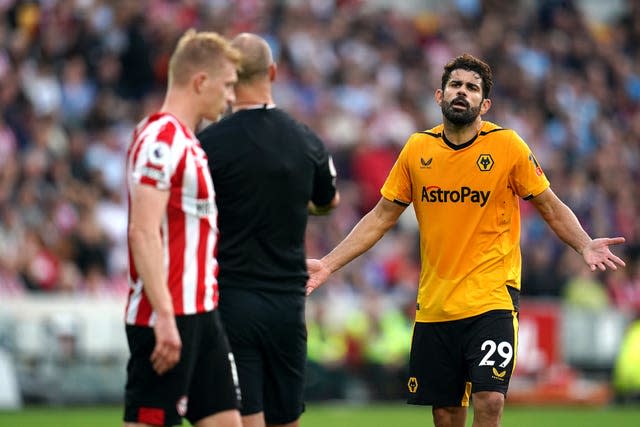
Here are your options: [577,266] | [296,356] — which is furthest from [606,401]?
[296,356]

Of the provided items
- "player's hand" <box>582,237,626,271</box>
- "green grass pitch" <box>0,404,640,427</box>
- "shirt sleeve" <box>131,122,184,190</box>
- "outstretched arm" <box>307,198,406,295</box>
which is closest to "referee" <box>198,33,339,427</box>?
"shirt sleeve" <box>131,122,184,190</box>

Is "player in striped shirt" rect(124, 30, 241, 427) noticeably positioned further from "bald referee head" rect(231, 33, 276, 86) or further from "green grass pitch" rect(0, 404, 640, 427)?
"green grass pitch" rect(0, 404, 640, 427)

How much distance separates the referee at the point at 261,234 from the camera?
7.37 meters

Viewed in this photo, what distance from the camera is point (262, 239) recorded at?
738 centimetres

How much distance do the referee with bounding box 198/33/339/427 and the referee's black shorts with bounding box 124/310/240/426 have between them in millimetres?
751

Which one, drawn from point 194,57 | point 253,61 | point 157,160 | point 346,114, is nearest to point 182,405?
point 157,160

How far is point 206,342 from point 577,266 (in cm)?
1419

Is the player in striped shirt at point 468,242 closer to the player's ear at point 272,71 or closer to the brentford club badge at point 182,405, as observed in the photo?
the player's ear at point 272,71

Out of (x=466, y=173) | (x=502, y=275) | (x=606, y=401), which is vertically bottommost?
(x=606, y=401)

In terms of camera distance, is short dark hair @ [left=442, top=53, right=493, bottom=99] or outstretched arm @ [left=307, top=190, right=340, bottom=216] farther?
short dark hair @ [left=442, top=53, right=493, bottom=99]

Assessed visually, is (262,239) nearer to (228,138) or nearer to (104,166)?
(228,138)

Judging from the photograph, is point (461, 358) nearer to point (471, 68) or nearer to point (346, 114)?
point (471, 68)

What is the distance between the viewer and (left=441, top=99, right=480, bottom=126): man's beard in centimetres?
845

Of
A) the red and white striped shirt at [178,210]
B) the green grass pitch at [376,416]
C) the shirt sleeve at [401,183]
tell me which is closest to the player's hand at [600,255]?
the shirt sleeve at [401,183]
